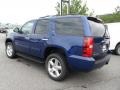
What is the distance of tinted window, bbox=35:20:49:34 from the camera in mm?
5814

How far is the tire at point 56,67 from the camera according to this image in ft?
16.9

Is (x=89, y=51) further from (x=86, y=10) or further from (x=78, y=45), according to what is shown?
(x=86, y=10)

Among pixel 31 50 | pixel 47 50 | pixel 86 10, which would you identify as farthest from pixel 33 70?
pixel 86 10

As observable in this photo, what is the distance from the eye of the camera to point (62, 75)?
5.19 m

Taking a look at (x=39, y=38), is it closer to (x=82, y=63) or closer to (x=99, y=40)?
(x=82, y=63)

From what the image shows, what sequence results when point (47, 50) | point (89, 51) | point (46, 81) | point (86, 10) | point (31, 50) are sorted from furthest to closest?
1. point (86, 10)
2. point (31, 50)
3. point (47, 50)
4. point (46, 81)
5. point (89, 51)

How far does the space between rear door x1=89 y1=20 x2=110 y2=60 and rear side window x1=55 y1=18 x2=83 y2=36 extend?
336mm

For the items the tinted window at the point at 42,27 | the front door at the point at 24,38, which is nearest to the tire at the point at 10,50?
the front door at the point at 24,38

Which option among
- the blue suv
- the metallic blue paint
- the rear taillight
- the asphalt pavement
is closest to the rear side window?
the blue suv

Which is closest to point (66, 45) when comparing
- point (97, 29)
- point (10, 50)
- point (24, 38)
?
point (97, 29)

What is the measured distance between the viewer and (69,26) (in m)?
5.13

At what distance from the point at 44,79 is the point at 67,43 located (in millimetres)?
1355

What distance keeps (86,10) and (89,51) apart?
82.6 feet

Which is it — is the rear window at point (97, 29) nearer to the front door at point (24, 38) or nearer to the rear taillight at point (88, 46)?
the rear taillight at point (88, 46)
